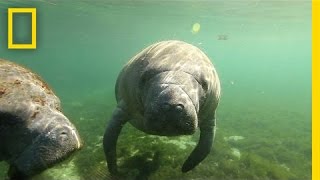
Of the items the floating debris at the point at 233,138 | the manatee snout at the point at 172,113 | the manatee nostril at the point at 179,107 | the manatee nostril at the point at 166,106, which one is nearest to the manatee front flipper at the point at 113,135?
the manatee snout at the point at 172,113

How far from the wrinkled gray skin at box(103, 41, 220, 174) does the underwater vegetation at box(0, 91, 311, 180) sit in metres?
0.47

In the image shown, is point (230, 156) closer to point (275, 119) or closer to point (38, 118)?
point (38, 118)

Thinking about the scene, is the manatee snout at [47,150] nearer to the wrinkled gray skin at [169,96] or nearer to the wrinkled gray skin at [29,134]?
the wrinkled gray skin at [29,134]

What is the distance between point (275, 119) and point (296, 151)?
267 inches

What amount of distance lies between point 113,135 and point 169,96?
304 cm

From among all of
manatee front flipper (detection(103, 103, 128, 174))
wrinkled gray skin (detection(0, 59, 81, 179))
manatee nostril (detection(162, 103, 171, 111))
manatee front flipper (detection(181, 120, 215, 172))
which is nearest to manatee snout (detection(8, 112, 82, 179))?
wrinkled gray skin (detection(0, 59, 81, 179))

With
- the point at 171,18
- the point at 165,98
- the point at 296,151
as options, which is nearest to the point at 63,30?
the point at 171,18

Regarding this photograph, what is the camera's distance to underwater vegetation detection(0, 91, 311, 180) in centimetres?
731

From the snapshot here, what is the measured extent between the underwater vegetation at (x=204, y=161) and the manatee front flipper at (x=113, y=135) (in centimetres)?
22

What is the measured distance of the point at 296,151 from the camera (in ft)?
35.7

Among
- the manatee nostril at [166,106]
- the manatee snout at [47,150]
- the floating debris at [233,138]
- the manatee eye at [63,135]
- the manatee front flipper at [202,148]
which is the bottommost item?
the floating debris at [233,138]

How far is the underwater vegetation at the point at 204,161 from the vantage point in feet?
24.0

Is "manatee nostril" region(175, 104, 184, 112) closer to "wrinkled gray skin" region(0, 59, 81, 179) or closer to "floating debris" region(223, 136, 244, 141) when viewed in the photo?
"wrinkled gray skin" region(0, 59, 81, 179)

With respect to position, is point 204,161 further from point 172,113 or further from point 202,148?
point 172,113
